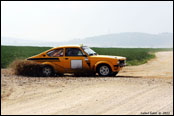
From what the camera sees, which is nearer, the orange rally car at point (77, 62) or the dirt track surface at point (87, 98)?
the dirt track surface at point (87, 98)

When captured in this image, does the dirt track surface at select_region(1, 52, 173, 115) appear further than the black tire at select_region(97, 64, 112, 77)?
No

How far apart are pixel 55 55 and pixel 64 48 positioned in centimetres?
57

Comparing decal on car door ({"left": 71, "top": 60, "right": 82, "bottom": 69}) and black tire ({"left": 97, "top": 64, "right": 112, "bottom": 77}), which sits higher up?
decal on car door ({"left": 71, "top": 60, "right": 82, "bottom": 69})

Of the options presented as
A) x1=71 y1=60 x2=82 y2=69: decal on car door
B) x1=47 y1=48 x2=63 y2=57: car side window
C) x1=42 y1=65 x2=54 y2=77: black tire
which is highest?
x1=47 y1=48 x2=63 y2=57: car side window

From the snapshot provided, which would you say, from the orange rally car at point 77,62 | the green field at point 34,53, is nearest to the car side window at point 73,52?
the orange rally car at point 77,62

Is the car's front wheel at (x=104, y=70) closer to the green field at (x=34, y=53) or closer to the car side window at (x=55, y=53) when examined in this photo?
the car side window at (x=55, y=53)

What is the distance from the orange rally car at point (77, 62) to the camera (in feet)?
47.3

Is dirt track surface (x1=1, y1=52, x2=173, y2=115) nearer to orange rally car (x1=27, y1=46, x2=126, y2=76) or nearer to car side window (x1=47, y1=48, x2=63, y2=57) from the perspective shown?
orange rally car (x1=27, y1=46, x2=126, y2=76)

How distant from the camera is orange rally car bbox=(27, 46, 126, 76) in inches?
567

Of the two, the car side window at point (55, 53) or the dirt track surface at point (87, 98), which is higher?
the car side window at point (55, 53)

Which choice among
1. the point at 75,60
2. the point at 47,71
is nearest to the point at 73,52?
the point at 75,60

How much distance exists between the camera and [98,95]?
29.6 feet

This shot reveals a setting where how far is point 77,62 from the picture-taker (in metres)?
14.7

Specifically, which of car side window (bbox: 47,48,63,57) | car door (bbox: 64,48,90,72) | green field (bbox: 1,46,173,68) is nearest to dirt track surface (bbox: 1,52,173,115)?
car door (bbox: 64,48,90,72)
